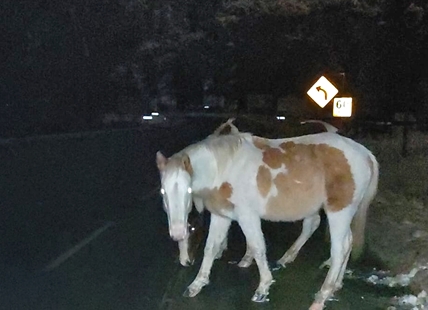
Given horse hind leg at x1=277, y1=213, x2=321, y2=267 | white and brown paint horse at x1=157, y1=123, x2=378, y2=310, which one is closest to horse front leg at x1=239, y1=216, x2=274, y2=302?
white and brown paint horse at x1=157, y1=123, x2=378, y2=310

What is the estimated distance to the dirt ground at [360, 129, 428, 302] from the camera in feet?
31.5

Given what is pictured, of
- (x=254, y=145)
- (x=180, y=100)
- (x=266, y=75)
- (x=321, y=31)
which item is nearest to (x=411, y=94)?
(x=321, y=31)

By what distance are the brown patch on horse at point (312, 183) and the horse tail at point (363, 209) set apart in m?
0.45

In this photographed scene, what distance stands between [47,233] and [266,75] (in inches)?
1427

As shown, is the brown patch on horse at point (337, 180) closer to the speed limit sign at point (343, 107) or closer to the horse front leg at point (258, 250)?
the horse front leg at point (258, 250)

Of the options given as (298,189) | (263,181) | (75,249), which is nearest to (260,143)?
(263,181)

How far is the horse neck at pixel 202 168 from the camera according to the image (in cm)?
822

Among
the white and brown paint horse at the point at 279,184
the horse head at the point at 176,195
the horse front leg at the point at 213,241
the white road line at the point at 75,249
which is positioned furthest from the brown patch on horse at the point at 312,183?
the white road line at the point at 75,249

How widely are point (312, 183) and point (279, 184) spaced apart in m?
0.35

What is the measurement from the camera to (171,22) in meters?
46.8

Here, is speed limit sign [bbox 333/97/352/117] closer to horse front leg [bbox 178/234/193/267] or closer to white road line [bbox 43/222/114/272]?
white road line [bbox 43/222/114/272]

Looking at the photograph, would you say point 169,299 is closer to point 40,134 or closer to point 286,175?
point 286,175

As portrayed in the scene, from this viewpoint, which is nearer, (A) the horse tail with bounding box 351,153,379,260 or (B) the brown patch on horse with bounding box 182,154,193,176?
(B) the brown patch on horse with bounding box 182,154,193,176

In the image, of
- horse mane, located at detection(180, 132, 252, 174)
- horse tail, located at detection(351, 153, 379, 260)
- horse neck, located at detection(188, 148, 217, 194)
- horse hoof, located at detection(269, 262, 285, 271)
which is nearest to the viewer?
horse neck, located at detection(188, 148, 217, 194)
